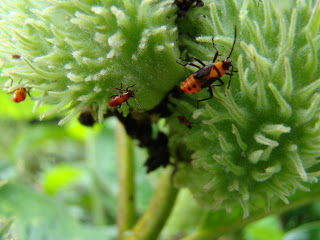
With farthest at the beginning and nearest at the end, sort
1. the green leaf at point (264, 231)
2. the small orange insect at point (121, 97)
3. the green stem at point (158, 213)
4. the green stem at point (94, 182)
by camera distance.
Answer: the green stem at point (94, 182)
the green leaf at point (264, 231)
the green stem at point (158, 213)
the small orange insect at point (121, 97)

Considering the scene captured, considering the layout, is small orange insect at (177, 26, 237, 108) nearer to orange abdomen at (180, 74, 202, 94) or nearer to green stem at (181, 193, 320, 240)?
orange abdomen at (180, 74, 202, 94)

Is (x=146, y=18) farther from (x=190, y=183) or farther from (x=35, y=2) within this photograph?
(x=190, y=183)

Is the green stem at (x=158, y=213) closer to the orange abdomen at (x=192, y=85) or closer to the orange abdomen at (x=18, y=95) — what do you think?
the orange abdomen at (x=192, y=85)

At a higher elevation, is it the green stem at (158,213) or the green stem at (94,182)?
the green stem at (158,213)

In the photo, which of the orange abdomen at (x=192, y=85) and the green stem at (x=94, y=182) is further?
the green stem at (x=94, y=182)

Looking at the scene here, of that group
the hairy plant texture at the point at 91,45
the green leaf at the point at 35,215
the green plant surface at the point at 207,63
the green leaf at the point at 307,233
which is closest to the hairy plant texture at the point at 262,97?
the green plant surface at the point at 207,63

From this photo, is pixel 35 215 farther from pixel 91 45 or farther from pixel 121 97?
pixel 91 45

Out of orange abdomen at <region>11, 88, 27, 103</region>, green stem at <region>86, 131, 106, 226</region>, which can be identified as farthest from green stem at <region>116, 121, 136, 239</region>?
green stem at <region>86, 131, 106, 226</region>
